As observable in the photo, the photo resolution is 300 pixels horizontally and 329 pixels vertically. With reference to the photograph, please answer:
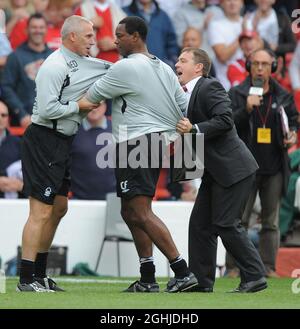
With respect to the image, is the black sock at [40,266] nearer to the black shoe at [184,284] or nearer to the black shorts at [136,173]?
the black shorts at [136,173]

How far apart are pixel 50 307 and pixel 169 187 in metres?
6.97

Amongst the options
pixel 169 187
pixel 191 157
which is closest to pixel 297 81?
pixel 169 187

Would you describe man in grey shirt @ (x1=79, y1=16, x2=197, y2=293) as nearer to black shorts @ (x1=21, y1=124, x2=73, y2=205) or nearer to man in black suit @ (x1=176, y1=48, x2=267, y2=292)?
man in black suit @ (x1=176, y1=48, x2=267, y2=292)

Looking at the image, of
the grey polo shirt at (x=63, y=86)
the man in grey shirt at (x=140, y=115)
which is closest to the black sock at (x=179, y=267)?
the man in grey shirt at (x=140, y=115)

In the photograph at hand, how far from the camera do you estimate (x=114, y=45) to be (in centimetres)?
1555

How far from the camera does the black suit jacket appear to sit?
9.40 m

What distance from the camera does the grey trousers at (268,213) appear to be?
497 inches

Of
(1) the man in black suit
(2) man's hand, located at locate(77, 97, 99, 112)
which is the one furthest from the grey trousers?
(2) man's hand, located at locate(77, 97, 99, 112)

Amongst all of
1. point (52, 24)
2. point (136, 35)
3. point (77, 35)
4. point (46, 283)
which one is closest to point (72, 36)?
point (77, 35)

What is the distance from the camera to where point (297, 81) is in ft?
55.3

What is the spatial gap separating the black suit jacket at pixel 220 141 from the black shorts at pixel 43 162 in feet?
3.85

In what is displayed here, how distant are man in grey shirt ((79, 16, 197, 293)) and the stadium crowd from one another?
11.3ft

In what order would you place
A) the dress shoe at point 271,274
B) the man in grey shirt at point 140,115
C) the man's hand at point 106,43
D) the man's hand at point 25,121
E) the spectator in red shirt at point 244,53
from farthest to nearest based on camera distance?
the spectator in red shirt at point 244,53, the man's hand at point 106,43, the man's hand at point 25,121, the dress shoe at point 271,274, the man in grey shirt at point 140,115
